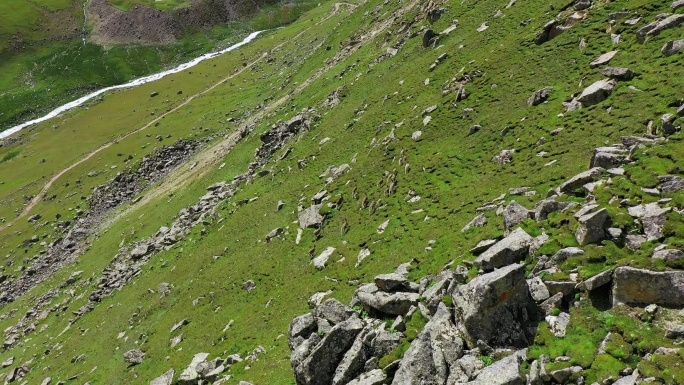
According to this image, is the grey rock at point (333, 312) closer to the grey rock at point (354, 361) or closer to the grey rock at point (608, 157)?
the grey rock at point (354, 361)

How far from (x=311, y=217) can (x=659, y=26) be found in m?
33.0

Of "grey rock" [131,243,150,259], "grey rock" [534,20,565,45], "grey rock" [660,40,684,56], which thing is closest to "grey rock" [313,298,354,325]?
"grey rock" [660,40,684,56]

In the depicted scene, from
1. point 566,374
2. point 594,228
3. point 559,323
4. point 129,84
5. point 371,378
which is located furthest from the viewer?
point 129,84

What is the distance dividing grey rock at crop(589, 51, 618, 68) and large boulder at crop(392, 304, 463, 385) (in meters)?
26.1

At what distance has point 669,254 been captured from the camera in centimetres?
1498

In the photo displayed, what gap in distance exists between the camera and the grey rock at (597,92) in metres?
29.1

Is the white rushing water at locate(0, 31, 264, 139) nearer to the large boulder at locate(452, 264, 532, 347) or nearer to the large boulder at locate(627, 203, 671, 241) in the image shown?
the large boulder at locate(452, 264, 532, 347)

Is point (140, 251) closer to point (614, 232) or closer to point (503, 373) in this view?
point (503, 373)

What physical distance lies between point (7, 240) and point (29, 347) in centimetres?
4668

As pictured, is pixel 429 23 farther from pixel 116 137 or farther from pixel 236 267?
pixel 116 137

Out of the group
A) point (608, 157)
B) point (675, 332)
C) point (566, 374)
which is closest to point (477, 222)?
point (608, 157)

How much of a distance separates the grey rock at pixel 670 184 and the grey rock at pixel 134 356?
1665 inches

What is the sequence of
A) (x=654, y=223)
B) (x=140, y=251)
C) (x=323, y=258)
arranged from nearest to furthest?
(x=654, y=223) < (x=323, y=258) < (x=140, y=251)

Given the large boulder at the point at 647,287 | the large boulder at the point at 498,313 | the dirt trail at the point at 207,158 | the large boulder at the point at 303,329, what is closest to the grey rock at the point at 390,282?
the large boulder at the point at 303,329
